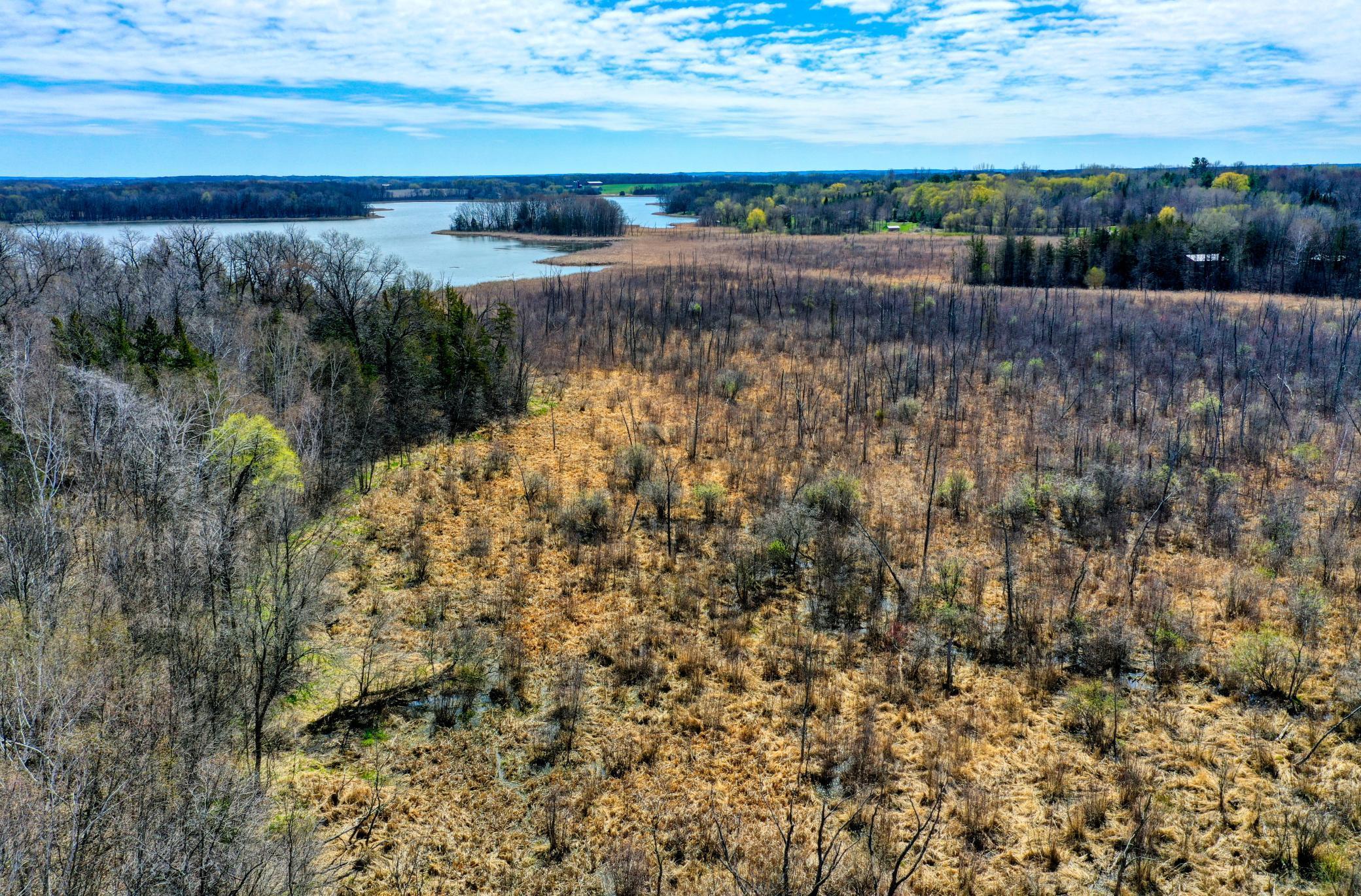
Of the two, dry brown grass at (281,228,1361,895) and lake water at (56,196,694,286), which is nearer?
dry brown grass at (281,228,1361,895)

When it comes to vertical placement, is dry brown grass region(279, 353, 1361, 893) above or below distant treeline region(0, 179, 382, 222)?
below

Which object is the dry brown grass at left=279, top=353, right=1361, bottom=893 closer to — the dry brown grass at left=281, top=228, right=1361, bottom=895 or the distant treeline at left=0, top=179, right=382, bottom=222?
the dry brown grass at left=281, top=228, right=1361, bottom=895

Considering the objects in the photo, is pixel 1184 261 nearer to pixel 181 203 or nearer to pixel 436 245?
pixel 436 245

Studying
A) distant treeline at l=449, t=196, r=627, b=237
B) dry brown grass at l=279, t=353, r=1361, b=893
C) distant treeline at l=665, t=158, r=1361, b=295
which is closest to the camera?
dry brown grass at l=279, t=353, r=1361, b=893

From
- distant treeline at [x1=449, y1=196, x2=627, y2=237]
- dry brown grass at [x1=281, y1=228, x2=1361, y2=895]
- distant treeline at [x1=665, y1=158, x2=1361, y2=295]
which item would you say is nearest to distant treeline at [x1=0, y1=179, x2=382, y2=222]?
distant treeline at [x1=449, y1=196, x2=627, y2=237]

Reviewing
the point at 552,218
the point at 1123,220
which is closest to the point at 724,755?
the point at 1123,220

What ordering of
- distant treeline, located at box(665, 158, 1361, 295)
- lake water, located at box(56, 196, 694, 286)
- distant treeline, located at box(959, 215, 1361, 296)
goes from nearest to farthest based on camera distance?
distant treeline, located at box(959, 215, 1361, 296) < distant treeline, located at box(665, 158, 1361, 295) < lake water, located at box(56, 196, 694, 286)
